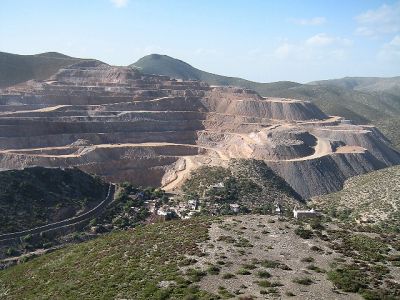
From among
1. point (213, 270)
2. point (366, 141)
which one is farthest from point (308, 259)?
point (366, 141)

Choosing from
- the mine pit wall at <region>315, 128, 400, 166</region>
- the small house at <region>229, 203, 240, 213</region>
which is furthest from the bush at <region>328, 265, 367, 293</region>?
the mine pit wall at <region>315, 128, 400, 166</region>

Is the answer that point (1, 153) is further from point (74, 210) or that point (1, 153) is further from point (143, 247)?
point (143, 247)

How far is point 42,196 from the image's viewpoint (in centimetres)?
5147

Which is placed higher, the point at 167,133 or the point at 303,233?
the point at 303,233

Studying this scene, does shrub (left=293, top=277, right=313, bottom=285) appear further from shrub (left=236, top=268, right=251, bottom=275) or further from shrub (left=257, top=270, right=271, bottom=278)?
shrub (left=236, top=268, right=251, bottom=275)

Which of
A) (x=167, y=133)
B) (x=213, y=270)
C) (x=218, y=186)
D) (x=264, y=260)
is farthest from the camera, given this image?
(x=167, y=133)

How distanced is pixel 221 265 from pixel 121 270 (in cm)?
538

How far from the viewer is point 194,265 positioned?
80.6ft

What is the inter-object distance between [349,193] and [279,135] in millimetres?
30110

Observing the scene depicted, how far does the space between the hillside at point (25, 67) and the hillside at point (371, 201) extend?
9768 centimetres

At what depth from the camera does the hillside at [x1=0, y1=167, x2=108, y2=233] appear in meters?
46.9

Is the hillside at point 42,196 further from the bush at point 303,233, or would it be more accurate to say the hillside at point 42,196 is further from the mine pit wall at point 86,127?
the mine pit wall at point 86,127

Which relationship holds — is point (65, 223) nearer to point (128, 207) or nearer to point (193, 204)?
point (128, 207)

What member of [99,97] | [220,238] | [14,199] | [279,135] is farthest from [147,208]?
[99,97]
